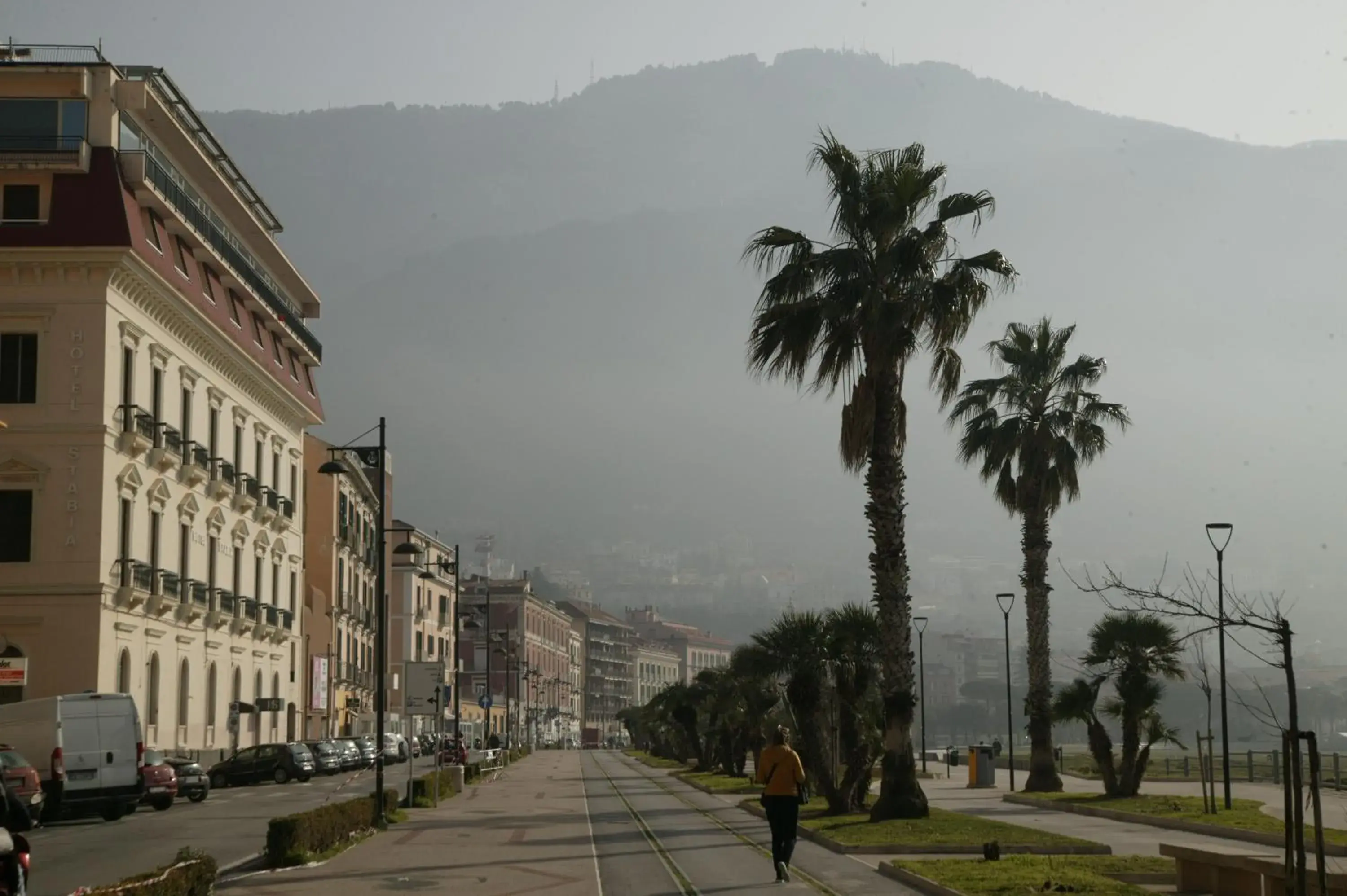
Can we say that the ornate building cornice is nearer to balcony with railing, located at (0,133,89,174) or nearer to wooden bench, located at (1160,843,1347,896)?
balcony with railing, located at (0,133,89,174)

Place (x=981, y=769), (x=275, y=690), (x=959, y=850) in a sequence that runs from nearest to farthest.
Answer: (x=959, y=850) < (x=981, y=769) < (x=275, y=690)

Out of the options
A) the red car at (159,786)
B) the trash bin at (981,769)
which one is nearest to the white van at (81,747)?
the red car at (159,786)

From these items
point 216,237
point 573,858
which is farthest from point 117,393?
point 573,858

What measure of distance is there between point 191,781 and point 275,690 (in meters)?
26.4

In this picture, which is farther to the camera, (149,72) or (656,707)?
(656,707)

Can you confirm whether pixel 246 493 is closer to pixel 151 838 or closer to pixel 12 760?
pixel 12 760

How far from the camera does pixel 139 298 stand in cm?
4741

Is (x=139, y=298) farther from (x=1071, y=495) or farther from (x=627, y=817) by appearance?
(x=1071, y=495)

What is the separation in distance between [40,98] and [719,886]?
36711 millimetres

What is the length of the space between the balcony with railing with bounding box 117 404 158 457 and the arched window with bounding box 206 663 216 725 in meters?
11.5

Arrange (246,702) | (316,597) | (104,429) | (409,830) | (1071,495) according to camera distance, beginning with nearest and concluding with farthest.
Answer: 1. (409,830)
2. (1071,495)
3. (104,429)
4. (246,702)
5. (316,597)

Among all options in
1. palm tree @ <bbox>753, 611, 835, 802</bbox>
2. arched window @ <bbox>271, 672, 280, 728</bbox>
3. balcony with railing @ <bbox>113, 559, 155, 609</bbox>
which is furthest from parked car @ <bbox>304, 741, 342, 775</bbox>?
palm tree @ <bbox>753, 611, 835, 802</bbox>

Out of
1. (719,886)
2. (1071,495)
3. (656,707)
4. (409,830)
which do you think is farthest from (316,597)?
(719,886)

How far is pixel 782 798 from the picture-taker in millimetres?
18641
